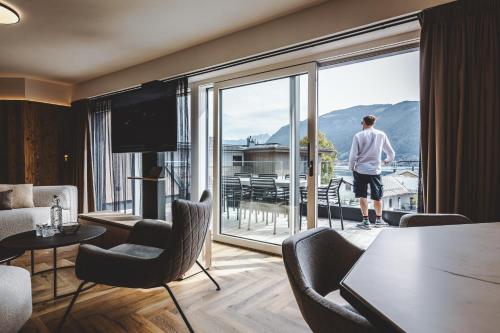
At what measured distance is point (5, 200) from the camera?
366 centimetres

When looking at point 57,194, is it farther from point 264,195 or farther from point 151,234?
point 264,195

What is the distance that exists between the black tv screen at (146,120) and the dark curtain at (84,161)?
1226mm

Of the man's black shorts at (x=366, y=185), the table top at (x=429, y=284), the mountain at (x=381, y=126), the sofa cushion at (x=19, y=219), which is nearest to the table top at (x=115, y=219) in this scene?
the sofa cushion at (x=19, y=219)

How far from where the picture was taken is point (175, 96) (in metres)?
3.89

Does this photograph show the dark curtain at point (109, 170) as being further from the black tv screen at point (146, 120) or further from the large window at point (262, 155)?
the large window at point (262, 155)

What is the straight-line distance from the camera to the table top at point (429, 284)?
0.55 metres

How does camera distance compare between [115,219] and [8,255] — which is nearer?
[8,255]

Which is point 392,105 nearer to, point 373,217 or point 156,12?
point 373,217

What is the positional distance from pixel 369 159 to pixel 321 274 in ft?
11.3

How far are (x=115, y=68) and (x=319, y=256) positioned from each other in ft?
15.1

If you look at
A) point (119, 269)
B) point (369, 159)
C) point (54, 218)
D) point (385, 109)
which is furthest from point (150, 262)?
point (385, 109)

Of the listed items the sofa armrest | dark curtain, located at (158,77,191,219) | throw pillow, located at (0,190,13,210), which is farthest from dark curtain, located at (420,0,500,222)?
throw pillow, located at (0,190,13,210)

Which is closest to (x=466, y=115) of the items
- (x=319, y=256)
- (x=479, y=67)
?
(x=479, y=67)

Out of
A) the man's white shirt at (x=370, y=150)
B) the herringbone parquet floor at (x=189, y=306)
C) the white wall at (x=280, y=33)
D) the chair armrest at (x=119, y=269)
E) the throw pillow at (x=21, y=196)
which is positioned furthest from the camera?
the man's white shirt at (x=370, y=150)
